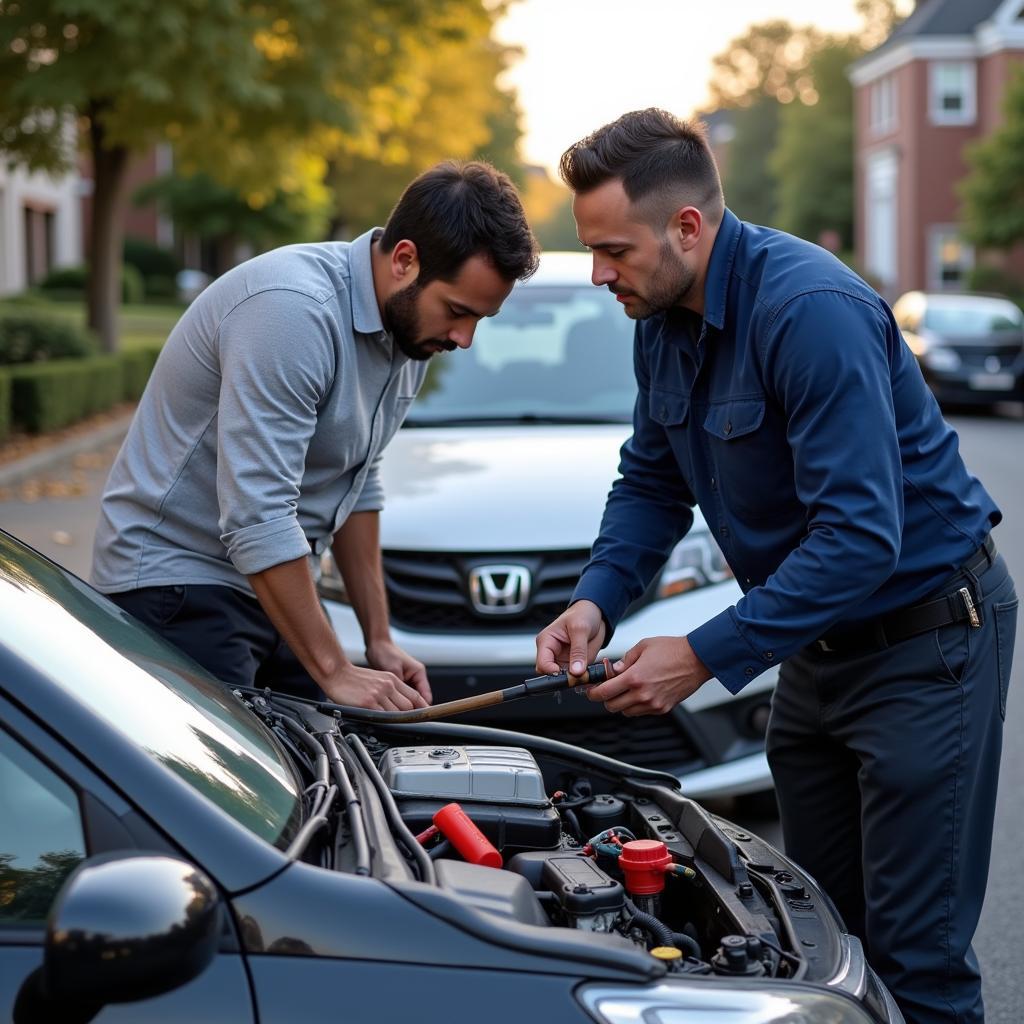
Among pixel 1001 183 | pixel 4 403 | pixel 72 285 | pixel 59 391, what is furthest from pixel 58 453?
pixel 72 285

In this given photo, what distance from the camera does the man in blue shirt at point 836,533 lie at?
2.74 m

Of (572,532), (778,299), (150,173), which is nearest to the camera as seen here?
(778,299)

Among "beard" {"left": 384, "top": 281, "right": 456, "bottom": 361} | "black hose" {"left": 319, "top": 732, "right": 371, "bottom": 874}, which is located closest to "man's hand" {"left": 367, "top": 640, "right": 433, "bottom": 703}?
"beard" {"left": 384, "top": 281, "right": 456, "bottom": 361}

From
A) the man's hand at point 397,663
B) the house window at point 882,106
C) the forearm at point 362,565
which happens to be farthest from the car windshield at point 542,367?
the house window at point 882,106

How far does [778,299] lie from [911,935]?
4.06ft

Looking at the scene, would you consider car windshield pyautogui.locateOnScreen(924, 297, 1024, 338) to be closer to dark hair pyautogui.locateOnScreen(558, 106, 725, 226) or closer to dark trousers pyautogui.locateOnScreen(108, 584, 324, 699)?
dark trousers pyautogui.locateOnScreen(108, 584, 324, 699)

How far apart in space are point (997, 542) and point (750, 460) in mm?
8433

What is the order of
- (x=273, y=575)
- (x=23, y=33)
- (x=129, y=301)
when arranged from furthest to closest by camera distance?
(x=129, y=301) → (x=23, y=33) → (x=273, y=575)

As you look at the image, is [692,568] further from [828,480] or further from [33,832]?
[33,832]

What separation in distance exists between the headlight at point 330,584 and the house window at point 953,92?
163ft

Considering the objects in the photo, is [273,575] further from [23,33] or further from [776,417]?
[23,33]

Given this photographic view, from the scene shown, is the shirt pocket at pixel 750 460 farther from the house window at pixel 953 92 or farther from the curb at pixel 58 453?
the house window at pixel 953 92

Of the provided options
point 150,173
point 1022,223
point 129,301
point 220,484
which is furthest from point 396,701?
point 150,173

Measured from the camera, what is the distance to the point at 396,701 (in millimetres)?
3240
